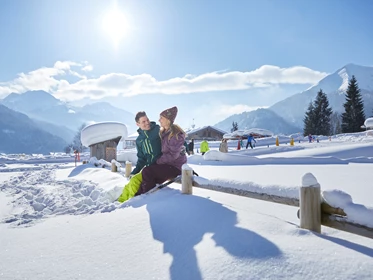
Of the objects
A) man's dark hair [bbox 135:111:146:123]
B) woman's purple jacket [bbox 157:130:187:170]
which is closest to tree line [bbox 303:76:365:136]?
woman's purple jacket [bbox 157:130:187:170]

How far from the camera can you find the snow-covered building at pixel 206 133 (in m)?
52.6

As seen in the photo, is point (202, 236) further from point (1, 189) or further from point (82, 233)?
point (1, 189)

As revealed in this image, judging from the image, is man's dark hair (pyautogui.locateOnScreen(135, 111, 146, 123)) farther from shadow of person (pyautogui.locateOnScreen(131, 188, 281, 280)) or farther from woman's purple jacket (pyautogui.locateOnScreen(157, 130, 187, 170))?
shadow of person (pyautogui.locateOnScreen(131, 188, 281, 280))

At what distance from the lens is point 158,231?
10.6 feet

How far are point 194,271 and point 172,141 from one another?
3.15 metres

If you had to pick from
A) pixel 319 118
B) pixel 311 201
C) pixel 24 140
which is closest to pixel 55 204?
pixel 311 201

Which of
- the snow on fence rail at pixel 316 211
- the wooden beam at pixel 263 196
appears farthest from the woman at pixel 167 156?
the snow on fence rail at pixel 316 211

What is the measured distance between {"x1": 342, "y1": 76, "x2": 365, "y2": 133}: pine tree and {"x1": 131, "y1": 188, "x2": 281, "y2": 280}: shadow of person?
5139 cm

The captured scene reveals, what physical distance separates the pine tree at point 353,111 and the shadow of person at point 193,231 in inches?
2023

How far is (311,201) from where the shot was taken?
260cm

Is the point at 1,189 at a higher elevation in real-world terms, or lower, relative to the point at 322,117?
lower

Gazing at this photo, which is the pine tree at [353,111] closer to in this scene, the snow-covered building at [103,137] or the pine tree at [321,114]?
the pine tree at [321,114]

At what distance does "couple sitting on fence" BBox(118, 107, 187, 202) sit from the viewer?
5.22 meters

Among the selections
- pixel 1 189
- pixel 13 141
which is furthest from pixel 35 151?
pixel 1 189
